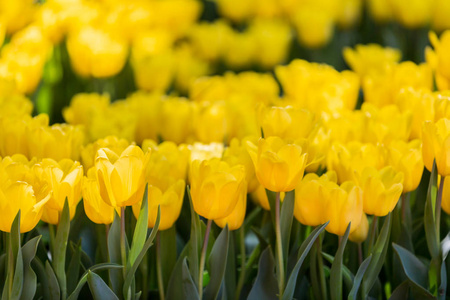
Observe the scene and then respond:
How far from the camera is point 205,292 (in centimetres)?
96

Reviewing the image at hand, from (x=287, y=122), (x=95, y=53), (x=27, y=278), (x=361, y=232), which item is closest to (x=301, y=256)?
(x=361, y=232)

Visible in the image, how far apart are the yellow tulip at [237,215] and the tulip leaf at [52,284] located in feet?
0.79

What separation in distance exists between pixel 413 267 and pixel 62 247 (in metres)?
0.54

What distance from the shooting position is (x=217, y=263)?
3.07 ft

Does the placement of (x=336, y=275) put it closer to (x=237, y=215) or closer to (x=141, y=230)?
(x=237, y=215)

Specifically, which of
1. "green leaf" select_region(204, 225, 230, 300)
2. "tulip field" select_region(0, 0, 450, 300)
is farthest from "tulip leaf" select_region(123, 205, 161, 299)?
"green leaf" select_region(204, 225, 230, 300)

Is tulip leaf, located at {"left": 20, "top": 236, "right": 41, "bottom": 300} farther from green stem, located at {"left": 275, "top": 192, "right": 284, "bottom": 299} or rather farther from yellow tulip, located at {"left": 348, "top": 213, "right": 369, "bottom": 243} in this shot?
yellow tulip, located at {"left": 348, "top": 213, "right": 369, "bottom": 243}

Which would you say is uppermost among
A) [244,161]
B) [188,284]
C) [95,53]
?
[244,161]

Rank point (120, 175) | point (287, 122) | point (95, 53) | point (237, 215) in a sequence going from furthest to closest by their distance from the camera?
point (95, 53)
point (287, 122)
point (237, 215)
point (120, 175)

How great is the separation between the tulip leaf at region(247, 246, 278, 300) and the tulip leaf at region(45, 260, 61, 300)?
0.28 meters

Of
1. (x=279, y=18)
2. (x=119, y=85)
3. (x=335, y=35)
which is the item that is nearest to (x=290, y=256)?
(x=119, y=85)

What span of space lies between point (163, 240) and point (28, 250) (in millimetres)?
223

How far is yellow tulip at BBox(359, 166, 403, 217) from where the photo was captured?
912 millimetres

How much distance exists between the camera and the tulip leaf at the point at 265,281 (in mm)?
964
